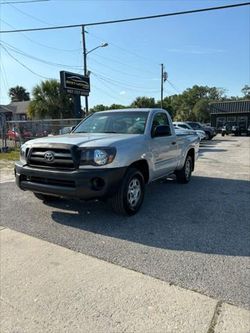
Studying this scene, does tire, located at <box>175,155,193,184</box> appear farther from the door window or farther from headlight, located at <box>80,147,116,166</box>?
headlight, located at <box>80,147,116,166</box>

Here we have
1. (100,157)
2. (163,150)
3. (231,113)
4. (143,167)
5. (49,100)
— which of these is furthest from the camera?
→ (231,113)

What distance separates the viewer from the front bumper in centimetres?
461

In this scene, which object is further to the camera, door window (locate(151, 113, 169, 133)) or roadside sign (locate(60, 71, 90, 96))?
roadside sign (locate(60, 71, 90, 96))

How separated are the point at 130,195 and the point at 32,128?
12.3 m

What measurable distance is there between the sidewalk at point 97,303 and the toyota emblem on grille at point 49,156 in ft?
5.34

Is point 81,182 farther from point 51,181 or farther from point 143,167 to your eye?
point 143,167

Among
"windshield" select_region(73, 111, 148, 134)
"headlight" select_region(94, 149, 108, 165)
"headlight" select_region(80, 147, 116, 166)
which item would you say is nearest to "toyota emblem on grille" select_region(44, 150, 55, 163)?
"headlight" select_region(80, 147, 116, 166)

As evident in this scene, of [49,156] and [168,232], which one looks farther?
[49,156]

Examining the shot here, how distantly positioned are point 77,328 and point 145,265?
1.21 metres

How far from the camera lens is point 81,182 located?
4.60 meters

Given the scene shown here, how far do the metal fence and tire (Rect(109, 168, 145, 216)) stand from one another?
1035 centimetres

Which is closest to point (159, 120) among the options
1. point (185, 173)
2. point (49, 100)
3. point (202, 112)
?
point (185, 173)

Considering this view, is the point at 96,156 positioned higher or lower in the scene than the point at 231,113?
lower

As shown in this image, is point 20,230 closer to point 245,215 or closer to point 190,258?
point 190,258
